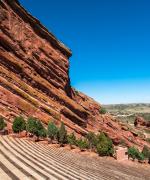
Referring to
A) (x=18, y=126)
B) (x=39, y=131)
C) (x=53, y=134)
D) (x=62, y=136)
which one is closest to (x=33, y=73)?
(x=53, y=134)

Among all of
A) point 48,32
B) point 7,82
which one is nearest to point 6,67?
point 7,82

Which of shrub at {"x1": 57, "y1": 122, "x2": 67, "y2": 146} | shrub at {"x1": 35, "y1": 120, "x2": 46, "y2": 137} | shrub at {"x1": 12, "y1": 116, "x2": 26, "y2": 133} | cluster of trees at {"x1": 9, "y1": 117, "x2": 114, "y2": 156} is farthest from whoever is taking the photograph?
shrub at {"x1": 57, "y1": 122, "x2": 67, "y2": 146}

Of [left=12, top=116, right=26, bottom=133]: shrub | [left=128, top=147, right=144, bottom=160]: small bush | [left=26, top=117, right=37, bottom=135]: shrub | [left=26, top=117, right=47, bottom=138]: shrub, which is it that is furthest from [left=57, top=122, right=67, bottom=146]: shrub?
[left=128, top=147, right=144, bottom=160]: small bush

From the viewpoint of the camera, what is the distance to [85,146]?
57844 millimetres

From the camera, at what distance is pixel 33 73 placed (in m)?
77.4

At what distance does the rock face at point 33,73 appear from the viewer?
65812mm

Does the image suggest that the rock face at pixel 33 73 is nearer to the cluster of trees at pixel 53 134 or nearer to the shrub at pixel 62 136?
the cluster of trees at pixel 53 134

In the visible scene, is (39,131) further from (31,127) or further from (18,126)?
(18,126)

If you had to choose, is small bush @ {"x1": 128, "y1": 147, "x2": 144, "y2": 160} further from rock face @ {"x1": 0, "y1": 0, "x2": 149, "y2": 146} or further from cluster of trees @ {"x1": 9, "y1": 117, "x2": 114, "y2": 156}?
rock face @ {"x1": 0, "y1": 0, "x2": 149, "y2": 146}

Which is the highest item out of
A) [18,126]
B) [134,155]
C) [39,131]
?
[18,126]

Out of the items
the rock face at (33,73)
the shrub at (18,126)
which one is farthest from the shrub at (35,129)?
the rock face at (33,73)

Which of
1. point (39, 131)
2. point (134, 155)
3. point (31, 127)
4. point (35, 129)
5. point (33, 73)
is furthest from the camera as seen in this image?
point (33, 73)

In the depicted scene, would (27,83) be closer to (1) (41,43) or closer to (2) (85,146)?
(1) (41,43)

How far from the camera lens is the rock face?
65812mm
